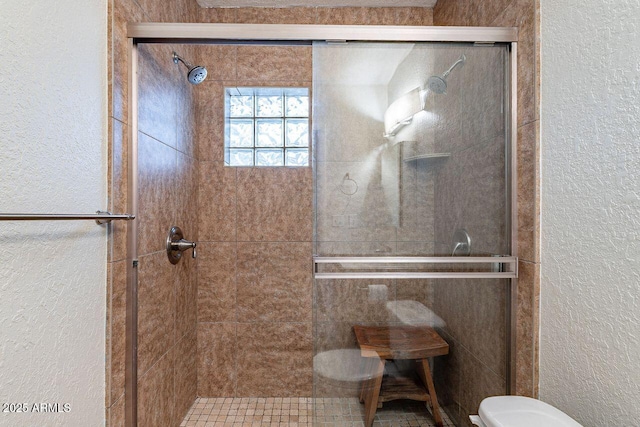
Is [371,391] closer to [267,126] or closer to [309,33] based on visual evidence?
[309,33]

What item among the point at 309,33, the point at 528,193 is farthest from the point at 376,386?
the point at 309,33

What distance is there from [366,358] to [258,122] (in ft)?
5.19

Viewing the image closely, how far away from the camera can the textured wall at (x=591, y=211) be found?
2.67 ft

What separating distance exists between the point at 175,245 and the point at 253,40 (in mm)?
1034

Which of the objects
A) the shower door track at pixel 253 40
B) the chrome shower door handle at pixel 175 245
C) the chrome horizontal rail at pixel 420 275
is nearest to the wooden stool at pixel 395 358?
the chrome horizontal rail at pixel 420 275

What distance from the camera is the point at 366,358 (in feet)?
4.07

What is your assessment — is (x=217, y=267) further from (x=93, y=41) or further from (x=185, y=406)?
(x=93, y=41)

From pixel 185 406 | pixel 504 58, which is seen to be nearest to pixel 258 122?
pixel 504 58

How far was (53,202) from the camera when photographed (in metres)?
0.88

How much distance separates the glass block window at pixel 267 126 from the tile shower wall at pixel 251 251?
6 cm

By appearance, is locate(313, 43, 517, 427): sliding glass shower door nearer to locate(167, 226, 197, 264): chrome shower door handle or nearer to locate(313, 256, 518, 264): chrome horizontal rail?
locate(313, 256, 518, 264): chrome horizontal rail

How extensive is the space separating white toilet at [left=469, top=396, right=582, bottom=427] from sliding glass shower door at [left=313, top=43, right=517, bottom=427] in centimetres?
34

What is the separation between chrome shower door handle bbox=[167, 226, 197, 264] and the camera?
165cm

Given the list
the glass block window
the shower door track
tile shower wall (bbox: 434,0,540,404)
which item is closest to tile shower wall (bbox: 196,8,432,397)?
the glass block window
